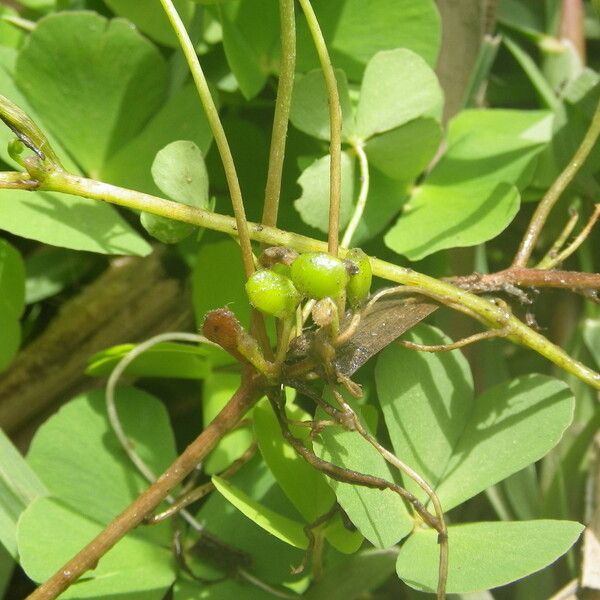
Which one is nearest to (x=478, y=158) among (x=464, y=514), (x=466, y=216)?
(x=466, y=216)

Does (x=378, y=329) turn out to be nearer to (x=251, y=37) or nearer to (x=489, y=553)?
(x=489, y=553)

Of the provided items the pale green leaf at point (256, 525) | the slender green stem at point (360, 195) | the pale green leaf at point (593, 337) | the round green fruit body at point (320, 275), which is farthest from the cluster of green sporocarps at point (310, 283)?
the pale green leaf at point (593, 337)

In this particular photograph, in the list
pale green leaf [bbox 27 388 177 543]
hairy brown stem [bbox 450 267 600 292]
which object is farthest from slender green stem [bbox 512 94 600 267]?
pale green leaf [bbox 27 388 177 543]

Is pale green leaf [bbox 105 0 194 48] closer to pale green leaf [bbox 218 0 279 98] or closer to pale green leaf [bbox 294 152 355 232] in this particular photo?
pale green leaf [bbox 218 0 279 98]

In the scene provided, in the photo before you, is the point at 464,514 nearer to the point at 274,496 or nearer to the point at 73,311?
the point at 274,496

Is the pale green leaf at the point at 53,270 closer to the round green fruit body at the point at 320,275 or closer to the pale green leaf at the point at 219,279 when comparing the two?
the pale green leaf at the point at 219,279

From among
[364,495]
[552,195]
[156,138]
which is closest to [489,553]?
[364,495]
